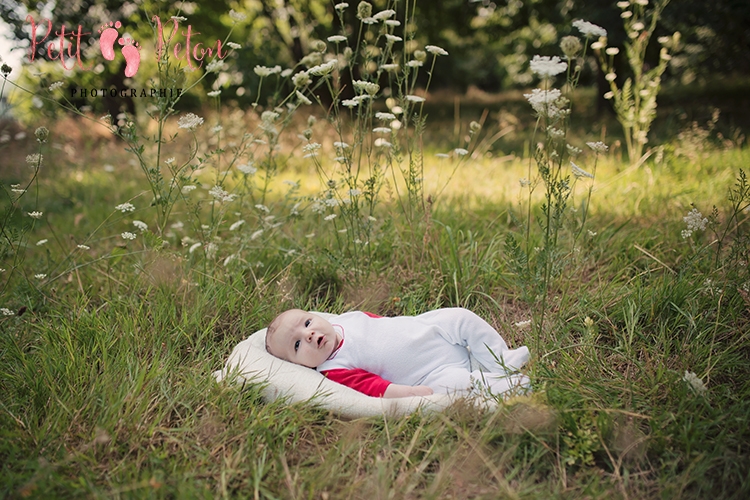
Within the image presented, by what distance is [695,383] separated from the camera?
1.93m

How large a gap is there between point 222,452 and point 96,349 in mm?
792

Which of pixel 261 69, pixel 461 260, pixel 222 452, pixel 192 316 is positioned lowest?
pixel 222 452

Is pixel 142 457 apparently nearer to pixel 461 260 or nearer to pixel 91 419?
pixel 91 419

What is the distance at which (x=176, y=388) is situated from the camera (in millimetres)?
2119

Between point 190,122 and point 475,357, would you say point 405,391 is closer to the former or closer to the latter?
point 475,357

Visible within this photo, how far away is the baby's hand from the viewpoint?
2098mm

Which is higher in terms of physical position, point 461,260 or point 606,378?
point 461,260

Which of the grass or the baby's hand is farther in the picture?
the baby's hand

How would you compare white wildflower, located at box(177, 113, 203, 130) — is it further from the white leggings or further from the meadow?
the white leggings

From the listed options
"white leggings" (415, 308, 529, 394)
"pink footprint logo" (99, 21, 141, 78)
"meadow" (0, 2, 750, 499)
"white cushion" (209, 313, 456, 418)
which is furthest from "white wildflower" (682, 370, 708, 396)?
"pink footprint logo" (99, 21, 141, 78)

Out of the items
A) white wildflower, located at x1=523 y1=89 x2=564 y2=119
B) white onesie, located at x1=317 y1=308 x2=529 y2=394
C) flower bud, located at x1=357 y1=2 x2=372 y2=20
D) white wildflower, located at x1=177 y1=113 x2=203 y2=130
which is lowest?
white onesie, located at x1=317 y1=308 x2=529 y2=394

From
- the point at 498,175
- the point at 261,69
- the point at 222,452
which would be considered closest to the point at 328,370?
the point at 222,452

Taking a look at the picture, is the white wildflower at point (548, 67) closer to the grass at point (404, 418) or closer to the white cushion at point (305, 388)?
the grass at point (404, 418)

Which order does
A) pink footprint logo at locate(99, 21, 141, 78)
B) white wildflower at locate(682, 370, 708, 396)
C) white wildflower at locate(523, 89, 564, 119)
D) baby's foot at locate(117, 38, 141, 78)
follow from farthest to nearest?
baby's foot at locate(117, 38, 141, 78) < pink footprint logo at locate(99, 21, 141, 78) < white wildflower at locate(682, 370, 708, 396) < white wildflower at locate(523, 89, 564, 119)
